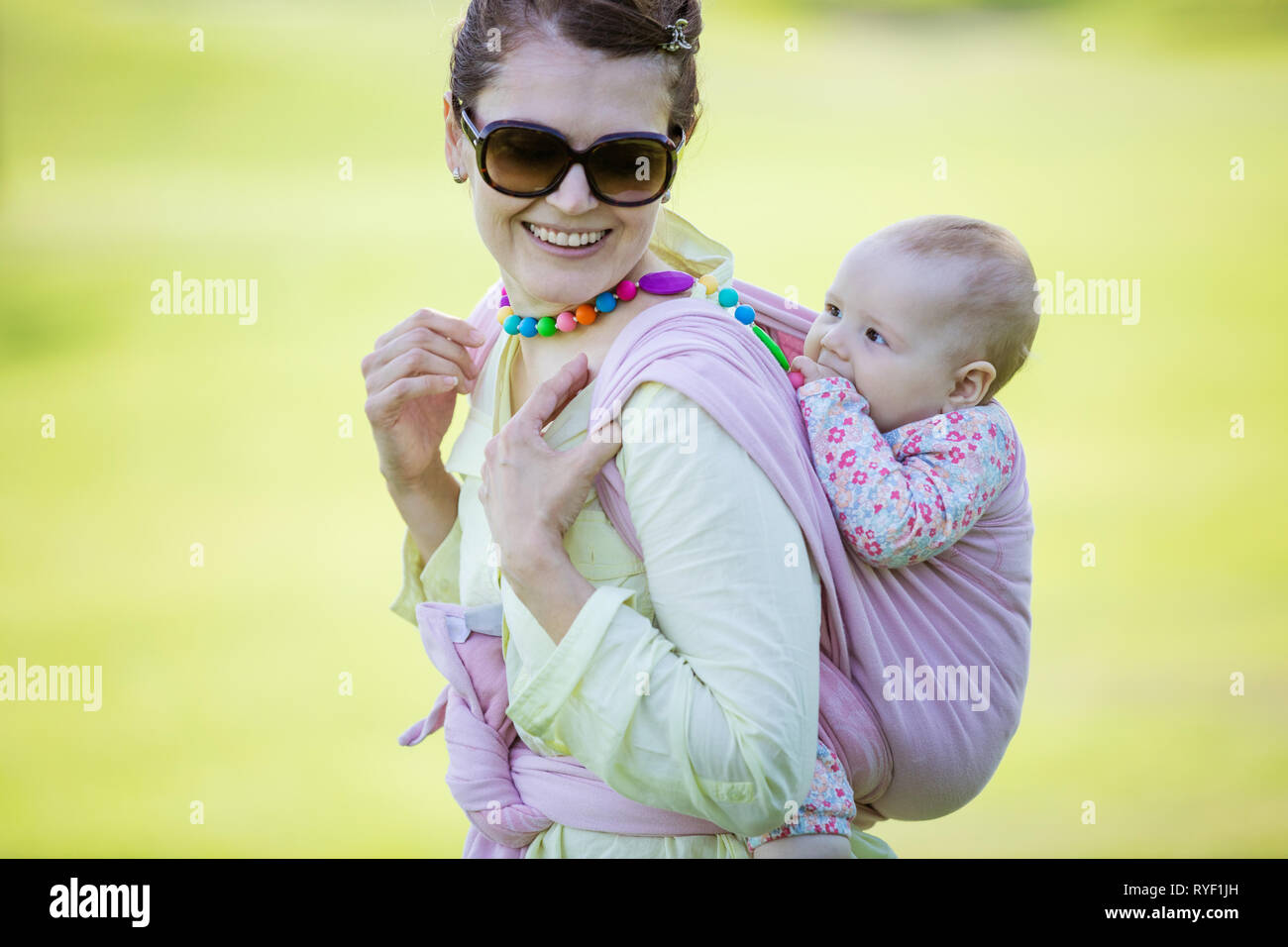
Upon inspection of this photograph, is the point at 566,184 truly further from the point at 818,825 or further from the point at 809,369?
the point at 818,825

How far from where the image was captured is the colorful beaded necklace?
204 cm

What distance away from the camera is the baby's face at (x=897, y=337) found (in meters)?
1.97

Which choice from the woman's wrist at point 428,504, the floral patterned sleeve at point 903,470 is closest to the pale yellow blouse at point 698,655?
the floral patterned sleeve at point 903,470

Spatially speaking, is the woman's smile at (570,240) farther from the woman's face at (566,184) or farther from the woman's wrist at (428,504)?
the woman's wrist at (428,504)

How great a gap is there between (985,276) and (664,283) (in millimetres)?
501

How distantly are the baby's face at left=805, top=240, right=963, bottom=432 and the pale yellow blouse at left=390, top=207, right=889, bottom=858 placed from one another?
34cm

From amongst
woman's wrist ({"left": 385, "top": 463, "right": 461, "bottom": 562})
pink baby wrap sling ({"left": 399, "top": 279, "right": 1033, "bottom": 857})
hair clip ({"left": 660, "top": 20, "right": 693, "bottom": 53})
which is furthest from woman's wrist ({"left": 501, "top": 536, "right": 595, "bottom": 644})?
hair clip ({"left": 660, "top": 20, "right": 693, "bottom": 53})

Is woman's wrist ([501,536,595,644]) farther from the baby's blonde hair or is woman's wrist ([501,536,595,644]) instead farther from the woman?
the baby's blonde hair

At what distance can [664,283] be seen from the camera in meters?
2.04

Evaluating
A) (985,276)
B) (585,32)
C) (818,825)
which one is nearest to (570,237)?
(585,32)

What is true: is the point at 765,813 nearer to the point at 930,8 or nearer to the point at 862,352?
the point at 862,352

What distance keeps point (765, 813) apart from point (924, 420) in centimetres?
65

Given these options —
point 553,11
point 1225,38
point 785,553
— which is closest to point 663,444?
point 785,553

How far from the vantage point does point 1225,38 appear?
9.06 meters
